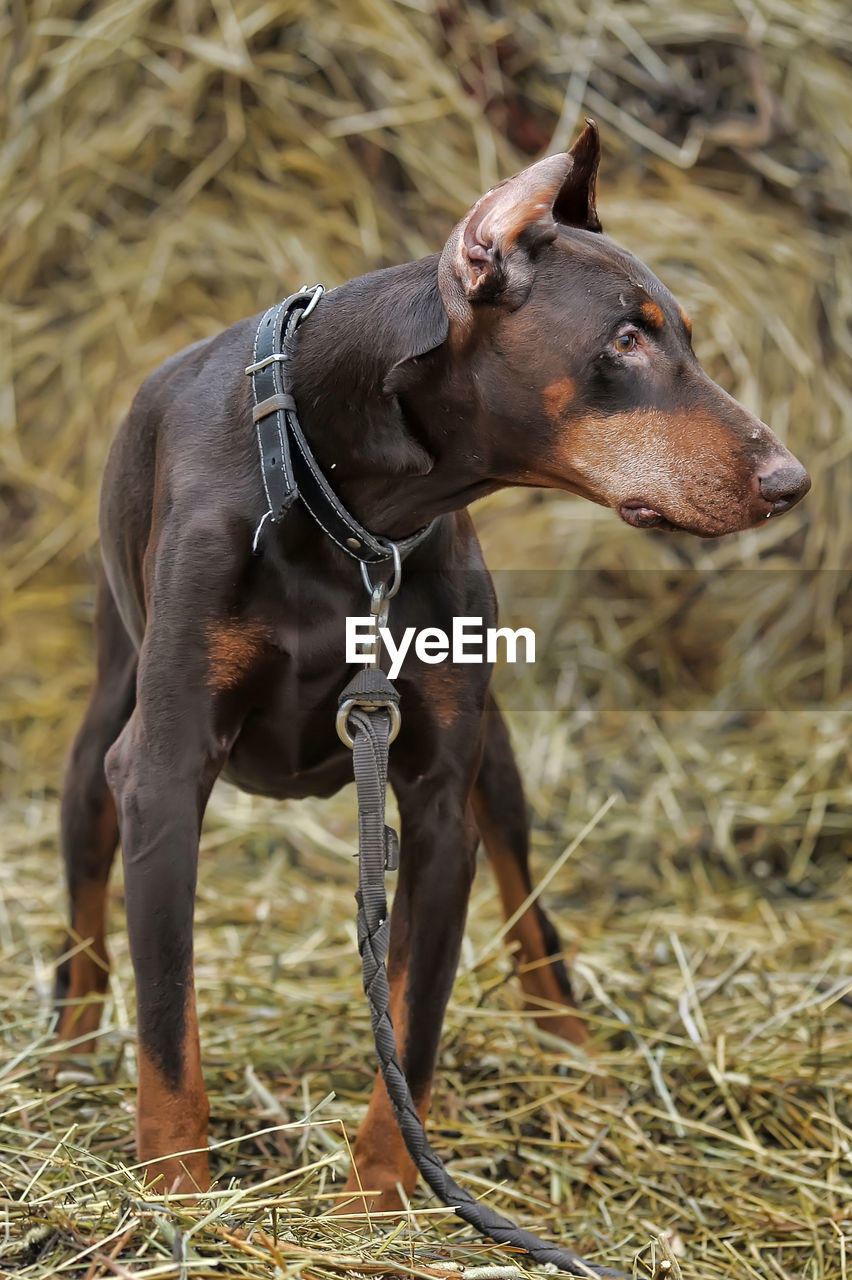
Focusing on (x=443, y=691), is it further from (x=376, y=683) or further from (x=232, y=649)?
(x=232, y=649)

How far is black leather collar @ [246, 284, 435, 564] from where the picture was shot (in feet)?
7.45

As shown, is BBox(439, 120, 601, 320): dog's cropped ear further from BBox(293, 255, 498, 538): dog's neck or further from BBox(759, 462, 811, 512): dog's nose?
BBox(759, 462, 811, 512): dog's nose

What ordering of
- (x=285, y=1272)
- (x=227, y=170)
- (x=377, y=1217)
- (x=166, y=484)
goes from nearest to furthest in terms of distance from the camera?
(x=285, y=1272)
(x=377, y=1217)
(x=166, y=484)
(x=227, y=170)

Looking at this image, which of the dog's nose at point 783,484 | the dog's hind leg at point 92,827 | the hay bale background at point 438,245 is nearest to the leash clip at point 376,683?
the dog's nose at point 783,484

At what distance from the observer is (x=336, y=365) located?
91.1 inches

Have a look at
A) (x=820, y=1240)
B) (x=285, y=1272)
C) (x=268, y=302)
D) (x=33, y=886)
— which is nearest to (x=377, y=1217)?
(x=285, y=1272)

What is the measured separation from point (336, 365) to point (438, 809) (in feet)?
2.23

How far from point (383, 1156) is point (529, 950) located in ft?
2.81

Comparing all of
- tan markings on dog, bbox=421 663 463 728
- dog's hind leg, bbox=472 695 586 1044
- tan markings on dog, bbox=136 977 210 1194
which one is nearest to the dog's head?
tan markings on dog, bbox=421 663 463 728

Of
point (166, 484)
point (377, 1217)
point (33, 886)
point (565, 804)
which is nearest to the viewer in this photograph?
point (377, 1217)

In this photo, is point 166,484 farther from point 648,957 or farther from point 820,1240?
point 648,957

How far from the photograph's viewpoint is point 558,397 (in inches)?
84.1

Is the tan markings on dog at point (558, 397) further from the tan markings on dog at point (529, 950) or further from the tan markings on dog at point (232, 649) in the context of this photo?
the tan markings on dog at point (529, 950)

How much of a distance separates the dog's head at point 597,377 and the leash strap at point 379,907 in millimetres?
458
